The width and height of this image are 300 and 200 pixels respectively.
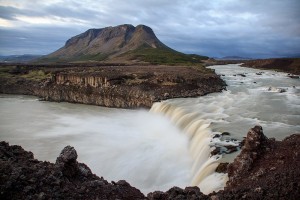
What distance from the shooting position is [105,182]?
40.9 ft

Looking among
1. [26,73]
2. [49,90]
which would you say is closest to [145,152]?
A: [49,90]

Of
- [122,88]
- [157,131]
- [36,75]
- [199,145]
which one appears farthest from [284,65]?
[199,145]

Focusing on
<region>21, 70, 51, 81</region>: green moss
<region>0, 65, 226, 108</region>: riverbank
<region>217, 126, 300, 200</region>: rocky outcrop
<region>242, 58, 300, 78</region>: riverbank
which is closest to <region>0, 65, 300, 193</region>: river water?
<region>217, 126, 300, 200</region>: rocky outcrop

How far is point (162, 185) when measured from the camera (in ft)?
69.3

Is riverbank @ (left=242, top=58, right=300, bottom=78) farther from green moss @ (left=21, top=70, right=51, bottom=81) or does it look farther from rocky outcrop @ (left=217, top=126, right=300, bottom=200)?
rocky outcrop @ (left=217, top=126, right=300, bottom=200)

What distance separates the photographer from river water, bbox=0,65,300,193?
881 inches

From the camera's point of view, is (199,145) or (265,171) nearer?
(265,171)

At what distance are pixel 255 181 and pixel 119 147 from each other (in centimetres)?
1932

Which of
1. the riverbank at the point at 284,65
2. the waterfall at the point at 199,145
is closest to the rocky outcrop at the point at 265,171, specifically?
the waterfall at the point at 199,145

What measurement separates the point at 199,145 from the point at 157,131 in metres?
11.6

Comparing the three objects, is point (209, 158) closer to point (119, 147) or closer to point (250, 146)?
point (250, 146)

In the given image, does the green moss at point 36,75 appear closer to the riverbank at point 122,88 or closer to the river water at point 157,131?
the riverbank at point 122,88

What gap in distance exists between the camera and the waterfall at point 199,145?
54.0ft

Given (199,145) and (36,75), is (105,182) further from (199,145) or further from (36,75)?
(36,75)
